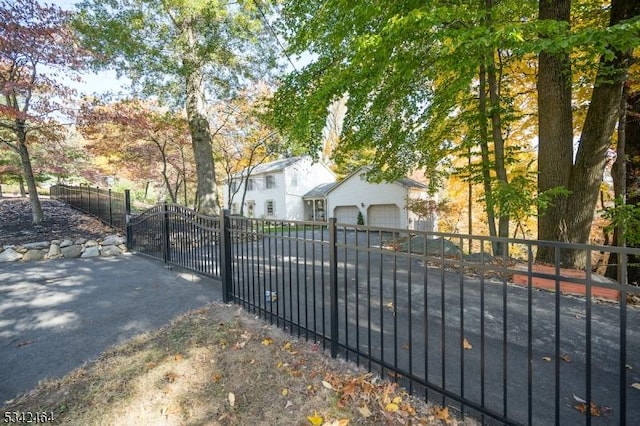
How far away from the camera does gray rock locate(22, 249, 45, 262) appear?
687 cm

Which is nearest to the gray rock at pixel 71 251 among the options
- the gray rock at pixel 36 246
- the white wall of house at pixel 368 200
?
the gray rock at pixel 36 246

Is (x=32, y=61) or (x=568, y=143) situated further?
(x=32, y=61)

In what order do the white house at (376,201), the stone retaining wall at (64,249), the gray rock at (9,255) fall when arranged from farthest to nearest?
the white house at (376,201) → the stone retaining wall at (64,249) → the gray rock at (9,255)

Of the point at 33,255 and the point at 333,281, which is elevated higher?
the point at 333,281

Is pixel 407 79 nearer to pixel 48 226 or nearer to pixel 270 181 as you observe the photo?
pixel 48 226

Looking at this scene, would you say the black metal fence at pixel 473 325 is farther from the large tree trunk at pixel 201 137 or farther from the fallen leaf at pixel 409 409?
the large tree trunk at pixel 201 137

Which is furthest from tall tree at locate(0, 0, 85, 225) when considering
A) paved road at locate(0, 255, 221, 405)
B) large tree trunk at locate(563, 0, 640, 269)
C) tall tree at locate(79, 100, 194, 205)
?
large tree trunk at locate(563, 0, 640, 269)

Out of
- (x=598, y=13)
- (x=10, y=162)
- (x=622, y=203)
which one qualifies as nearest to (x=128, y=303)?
(x=622, y=203)

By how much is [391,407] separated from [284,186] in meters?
21.4

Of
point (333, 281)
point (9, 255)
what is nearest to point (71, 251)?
point (9, 255)

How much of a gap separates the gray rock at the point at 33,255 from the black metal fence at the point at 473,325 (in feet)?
12.2

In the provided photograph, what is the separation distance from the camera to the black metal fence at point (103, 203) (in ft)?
29.2

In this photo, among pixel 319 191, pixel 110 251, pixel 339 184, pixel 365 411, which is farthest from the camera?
pixel 319 191

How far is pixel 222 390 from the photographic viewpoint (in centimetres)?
243
